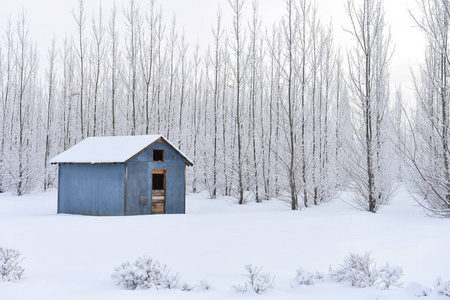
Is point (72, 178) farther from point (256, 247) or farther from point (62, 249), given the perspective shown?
point (256, 247)

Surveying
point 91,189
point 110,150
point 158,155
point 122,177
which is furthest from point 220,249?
point 110,150

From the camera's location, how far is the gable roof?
47.6ft

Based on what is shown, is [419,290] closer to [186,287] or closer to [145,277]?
[186,287]

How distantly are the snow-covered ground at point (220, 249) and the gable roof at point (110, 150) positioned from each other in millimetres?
2349

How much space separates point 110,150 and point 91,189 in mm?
1567

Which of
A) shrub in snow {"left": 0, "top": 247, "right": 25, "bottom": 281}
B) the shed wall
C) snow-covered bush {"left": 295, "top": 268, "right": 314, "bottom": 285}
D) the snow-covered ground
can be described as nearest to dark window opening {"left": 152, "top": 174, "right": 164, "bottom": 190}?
the shed wall

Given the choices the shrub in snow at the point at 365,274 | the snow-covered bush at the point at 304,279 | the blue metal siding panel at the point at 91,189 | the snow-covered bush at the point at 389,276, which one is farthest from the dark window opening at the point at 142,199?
the snow-covered bush at the point at 389,276

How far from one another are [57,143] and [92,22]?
462 inches

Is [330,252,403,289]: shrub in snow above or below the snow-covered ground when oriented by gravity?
above

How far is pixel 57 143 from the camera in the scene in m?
34.6

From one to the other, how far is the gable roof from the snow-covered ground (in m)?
2.35

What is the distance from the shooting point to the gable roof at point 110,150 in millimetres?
14523

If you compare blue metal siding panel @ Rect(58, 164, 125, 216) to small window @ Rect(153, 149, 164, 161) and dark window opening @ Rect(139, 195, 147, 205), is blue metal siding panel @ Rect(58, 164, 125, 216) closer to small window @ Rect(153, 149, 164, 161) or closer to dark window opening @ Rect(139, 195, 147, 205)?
dark window opening @ Rect(139, 195, 147, 205)

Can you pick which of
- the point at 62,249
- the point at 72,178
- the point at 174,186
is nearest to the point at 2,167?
the point at 72,178
